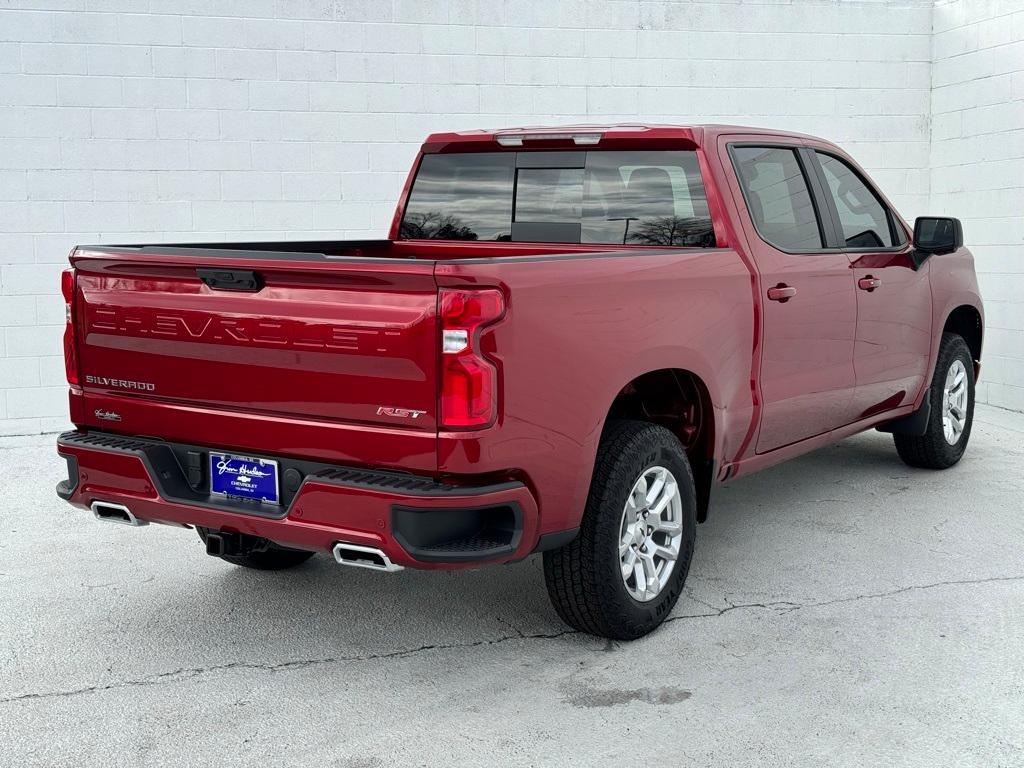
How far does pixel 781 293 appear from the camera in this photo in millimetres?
4699

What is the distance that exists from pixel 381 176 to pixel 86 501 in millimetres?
5070

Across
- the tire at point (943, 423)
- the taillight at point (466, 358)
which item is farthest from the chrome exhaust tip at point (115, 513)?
the tire at point (943, 423)

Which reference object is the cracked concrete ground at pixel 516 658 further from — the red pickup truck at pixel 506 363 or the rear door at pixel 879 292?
the rear door at pixel 879 292

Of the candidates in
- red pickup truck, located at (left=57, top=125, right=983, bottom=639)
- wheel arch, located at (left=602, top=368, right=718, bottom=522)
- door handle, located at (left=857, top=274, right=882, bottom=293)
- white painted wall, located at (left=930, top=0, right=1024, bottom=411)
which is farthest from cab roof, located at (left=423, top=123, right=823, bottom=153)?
white painted wall, located at (left=930, top=0, right=1024, bottom=411)

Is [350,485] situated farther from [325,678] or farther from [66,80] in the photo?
[66,80]

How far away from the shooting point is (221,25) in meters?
8.08

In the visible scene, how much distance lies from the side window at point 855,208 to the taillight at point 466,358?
8.86 feet

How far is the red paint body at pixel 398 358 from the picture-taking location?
3.29m

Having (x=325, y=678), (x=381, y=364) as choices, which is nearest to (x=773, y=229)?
(x=381, y=364)

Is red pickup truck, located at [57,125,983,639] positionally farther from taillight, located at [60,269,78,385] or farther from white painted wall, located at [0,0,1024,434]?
white painted wall, located at [0,0,1024,434]

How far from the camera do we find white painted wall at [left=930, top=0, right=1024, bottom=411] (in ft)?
28.0

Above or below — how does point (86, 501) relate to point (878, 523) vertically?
above

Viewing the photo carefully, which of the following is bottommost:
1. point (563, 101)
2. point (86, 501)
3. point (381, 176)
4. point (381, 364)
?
point (86, 501)

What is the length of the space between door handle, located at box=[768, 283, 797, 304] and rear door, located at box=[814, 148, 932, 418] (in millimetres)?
681
